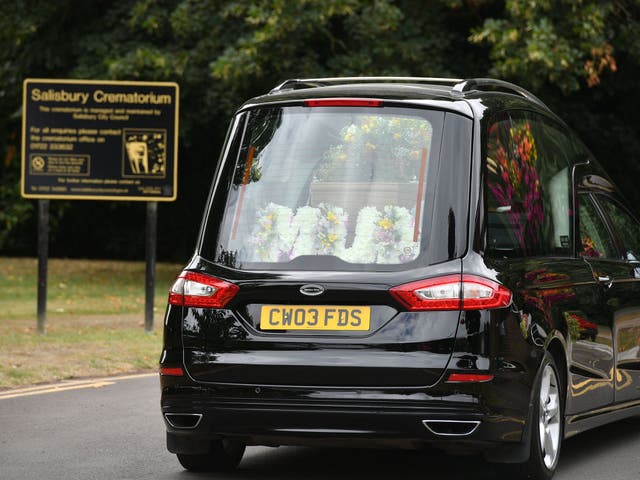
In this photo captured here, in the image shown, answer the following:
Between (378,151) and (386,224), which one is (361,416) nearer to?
(386,224)

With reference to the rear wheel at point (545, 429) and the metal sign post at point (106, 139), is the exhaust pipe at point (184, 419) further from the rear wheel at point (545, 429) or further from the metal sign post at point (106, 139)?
the metal sign post at point (106, 139)

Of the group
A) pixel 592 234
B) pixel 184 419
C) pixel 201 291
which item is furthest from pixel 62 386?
pixel 592 234

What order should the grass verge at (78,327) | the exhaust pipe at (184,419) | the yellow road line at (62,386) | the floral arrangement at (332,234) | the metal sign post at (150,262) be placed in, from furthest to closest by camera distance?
the metal sign post at (150,262) → the grass verge at (78,327) → the yellow road line at (62,386) → the exhaust pipe at (184,419) → the floral arrangement at (332,234)

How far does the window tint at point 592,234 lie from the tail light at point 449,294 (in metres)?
1.49

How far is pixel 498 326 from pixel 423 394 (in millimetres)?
464

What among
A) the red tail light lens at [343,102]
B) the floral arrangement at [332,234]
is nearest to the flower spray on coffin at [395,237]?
the floral arrangement at [332,234]

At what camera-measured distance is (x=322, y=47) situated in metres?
24.8

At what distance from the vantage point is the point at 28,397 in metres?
11.0

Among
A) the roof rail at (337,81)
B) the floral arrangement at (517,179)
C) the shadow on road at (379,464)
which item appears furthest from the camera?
the roof rail at (337,81)

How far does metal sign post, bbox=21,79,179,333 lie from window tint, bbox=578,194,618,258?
891 cm

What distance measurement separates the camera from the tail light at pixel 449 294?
261 inches

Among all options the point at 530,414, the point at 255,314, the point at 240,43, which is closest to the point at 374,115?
the point at 255,314

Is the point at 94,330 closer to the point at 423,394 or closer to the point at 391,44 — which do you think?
the point at 391,44

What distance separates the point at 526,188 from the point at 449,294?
98cm
